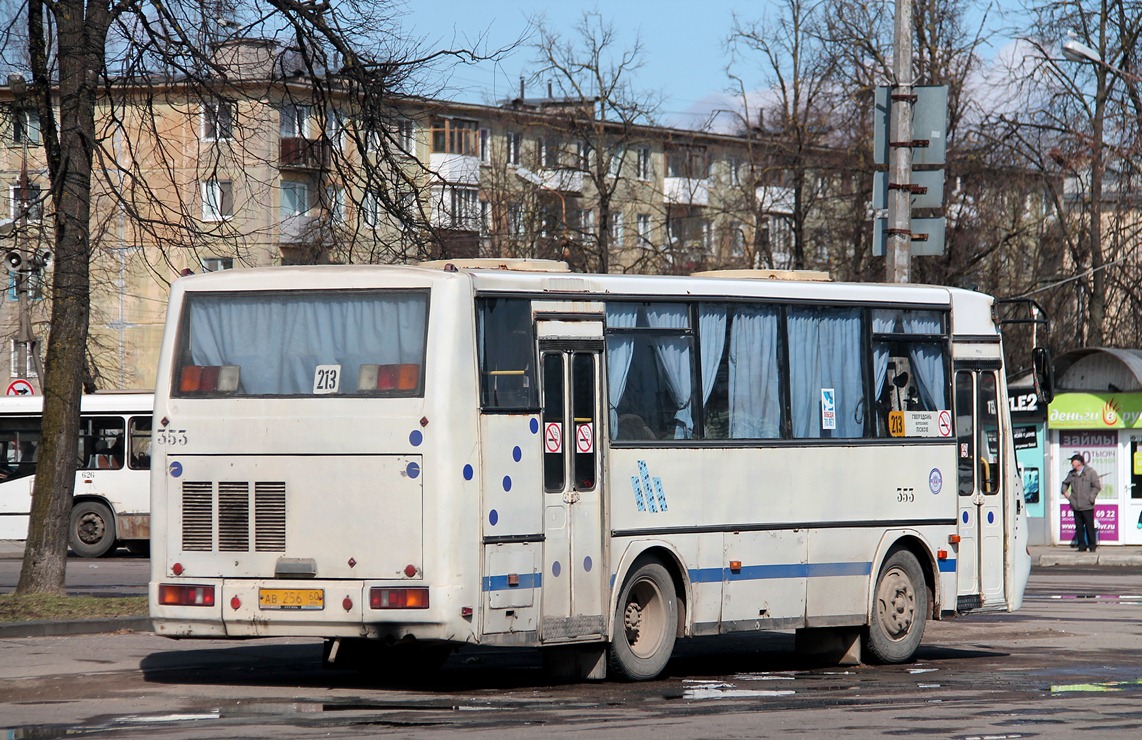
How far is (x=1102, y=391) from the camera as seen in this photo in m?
32.8

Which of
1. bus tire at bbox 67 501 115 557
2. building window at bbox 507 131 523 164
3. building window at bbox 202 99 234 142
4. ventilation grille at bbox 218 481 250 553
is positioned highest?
building window at bbox 507 131 523 164

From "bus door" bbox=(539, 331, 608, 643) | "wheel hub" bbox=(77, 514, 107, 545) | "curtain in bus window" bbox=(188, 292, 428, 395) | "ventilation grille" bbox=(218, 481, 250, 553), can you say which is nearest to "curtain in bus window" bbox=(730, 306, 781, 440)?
"bus door" bbox=(539, 331, 608, 643)

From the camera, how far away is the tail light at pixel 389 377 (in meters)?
11.5

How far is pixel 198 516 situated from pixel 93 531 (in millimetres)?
20877

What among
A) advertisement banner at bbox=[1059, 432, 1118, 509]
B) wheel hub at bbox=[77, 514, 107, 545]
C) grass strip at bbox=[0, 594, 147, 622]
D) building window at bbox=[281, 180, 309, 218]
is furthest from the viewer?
advertisement banner at bbox=[1059, 432, 1118, 509]

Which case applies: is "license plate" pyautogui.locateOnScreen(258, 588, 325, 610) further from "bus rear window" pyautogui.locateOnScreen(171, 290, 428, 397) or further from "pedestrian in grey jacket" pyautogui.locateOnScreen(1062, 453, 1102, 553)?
"pedestrian in grey jacket" pyautogui.locateOnScreen(1062, 453, 1102, 553)

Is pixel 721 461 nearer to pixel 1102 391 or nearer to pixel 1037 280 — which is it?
pixel 1102 391

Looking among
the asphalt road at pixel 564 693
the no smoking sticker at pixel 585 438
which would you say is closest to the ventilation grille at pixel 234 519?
the asphalt road at pixel 564 693

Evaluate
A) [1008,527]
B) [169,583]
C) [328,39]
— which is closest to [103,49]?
[328,39]

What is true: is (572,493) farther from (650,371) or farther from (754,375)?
(754,375)

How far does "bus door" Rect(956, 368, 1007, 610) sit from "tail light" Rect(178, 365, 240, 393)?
21.6 ft

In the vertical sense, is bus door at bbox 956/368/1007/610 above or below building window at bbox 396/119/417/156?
below

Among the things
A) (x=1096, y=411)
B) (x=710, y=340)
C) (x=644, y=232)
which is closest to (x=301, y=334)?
(x=710, y=340)

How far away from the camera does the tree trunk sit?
17.0m
